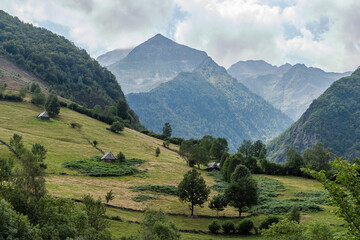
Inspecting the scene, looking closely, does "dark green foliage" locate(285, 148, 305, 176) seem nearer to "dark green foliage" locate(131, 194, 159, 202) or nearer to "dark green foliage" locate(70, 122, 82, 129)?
"dark green foliage" locate(131, 194, 159, 202)

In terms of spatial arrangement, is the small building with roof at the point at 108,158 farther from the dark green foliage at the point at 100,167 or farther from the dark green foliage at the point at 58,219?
the dark green foliage at the point at 58,219

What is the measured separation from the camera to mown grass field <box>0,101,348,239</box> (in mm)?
53334

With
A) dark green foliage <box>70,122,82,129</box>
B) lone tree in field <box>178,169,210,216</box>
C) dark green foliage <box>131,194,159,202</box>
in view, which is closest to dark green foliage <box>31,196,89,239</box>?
lone tree in field <box>178,169,210,216</box>

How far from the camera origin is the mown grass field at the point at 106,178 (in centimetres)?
5333

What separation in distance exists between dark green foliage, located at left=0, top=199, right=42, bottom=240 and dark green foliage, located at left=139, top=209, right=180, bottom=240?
9383mm

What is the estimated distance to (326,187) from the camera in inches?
504

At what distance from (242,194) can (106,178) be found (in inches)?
1599

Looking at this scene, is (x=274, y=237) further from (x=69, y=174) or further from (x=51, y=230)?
(x=69, y=174)

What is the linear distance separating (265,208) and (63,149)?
69.5m

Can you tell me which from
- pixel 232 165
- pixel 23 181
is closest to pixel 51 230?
pixel 23 181

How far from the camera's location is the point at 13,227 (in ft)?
74.8

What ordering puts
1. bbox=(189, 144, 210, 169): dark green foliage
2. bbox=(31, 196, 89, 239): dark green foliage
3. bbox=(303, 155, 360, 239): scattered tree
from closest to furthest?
bbox=(303, 155, 360, 239): scattered tree
bbox=(31, 196, 89, 239): dark green foliage
bbox=(189, 144, 210, 169): dark green foliage

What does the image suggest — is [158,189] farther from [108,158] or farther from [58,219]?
[58,219]

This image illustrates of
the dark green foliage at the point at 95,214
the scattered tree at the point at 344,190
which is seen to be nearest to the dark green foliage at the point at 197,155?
the dark green foliage at the point at 95,214
